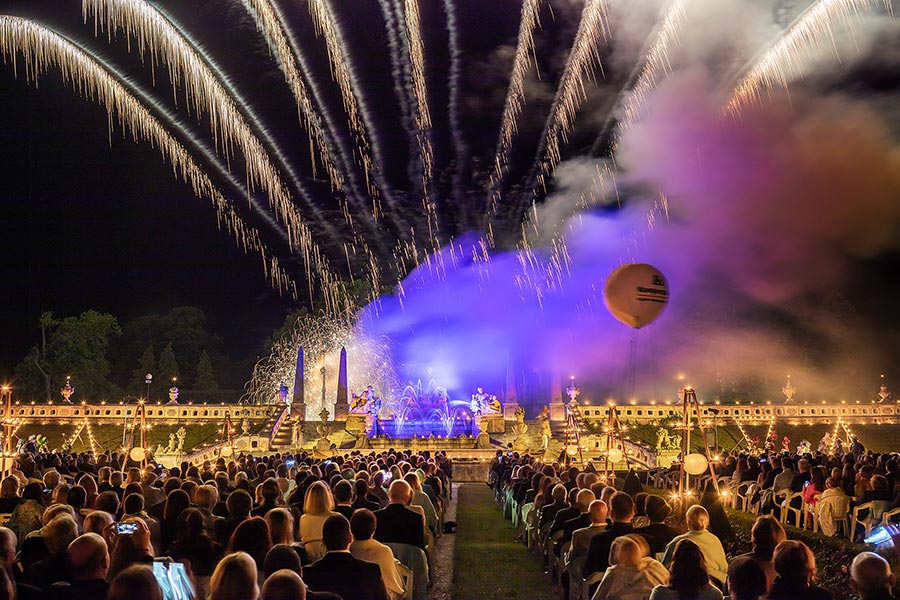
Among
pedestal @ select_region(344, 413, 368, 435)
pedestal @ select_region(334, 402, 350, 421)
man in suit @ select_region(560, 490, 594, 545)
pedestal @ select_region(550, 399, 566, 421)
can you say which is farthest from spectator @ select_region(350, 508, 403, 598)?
pedestal @ select_region(334, 402, 350, 421)

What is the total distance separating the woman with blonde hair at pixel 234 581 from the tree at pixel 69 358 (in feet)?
269

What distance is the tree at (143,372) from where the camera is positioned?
9412cm

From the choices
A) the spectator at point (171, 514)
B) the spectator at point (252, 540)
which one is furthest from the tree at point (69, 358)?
the spectator at point (252, 540)

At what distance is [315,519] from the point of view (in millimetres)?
8961

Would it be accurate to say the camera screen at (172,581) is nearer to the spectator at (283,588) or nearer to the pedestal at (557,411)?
the spectator at (283,588)

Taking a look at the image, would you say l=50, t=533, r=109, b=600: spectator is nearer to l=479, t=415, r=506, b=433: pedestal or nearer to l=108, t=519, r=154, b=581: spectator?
l=108, t=519, r=154, b=581: spectator

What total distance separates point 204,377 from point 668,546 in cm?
9958

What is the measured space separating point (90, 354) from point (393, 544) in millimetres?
82794

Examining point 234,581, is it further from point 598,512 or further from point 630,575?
Result: point 598,512

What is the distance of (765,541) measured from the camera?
267 inches

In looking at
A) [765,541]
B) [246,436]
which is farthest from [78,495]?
[246,436]

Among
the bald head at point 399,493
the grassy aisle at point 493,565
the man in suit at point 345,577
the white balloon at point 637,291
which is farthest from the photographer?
the white balloon at point 637,291

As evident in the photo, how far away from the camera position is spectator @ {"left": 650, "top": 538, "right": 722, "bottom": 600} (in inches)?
237

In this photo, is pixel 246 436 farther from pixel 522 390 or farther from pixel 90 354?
pixel 522 390
